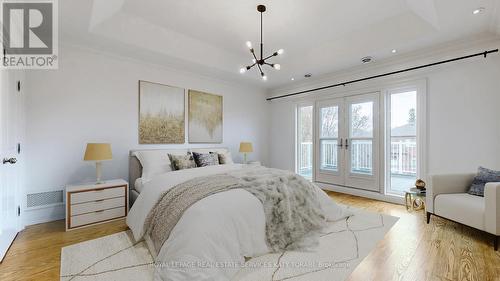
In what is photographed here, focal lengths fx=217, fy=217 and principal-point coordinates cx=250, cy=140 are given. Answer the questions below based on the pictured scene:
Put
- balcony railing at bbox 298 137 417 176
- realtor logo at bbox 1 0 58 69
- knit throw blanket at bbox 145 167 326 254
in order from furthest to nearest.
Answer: balcony railing at bbox 298 137 417 176, realtor logo at bbox 1 0 58 69, knit throw blanket at bbox 145 167 326 254

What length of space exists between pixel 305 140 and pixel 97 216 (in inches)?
163

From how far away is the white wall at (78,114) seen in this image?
2.80 m

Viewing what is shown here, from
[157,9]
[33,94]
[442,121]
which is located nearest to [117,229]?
[33,94]

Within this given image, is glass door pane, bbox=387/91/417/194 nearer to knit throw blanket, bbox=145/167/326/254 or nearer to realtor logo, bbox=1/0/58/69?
knit throw blanket, bbox=145/167/326/254

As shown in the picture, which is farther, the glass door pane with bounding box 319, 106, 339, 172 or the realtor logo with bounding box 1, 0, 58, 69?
the glass door pane with bounding box 319, 106, 339, 172

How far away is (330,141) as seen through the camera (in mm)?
4621

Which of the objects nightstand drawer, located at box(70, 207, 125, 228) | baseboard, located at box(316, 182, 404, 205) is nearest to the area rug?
nightstand drawer, located at box(70, 207, 125, 228)

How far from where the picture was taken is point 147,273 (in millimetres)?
1735

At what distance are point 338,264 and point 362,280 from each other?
0.73 feet

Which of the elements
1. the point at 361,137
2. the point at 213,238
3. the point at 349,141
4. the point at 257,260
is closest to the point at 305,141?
the point at 349,141

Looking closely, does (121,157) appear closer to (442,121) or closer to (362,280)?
(362,280)

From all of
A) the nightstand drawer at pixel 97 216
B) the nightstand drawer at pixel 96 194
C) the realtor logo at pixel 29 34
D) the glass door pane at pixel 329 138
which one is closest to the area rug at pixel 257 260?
the nightstand drawer at pixel 97 216

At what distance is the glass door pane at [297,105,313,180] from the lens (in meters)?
5.00

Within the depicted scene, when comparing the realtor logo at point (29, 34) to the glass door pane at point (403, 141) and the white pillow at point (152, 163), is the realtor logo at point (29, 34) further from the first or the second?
the glass door pane at point (403, 141)
